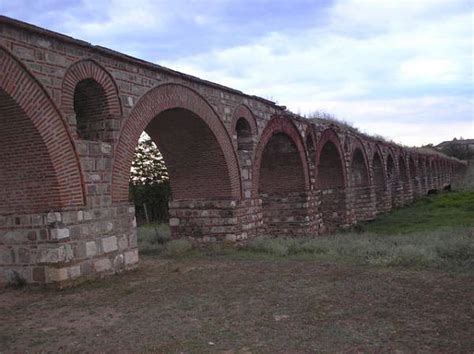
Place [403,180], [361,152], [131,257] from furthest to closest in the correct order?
[403,180] < [361,152] < [131,257]

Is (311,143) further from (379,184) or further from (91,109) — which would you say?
(379,184)

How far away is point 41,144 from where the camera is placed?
22.1 ft

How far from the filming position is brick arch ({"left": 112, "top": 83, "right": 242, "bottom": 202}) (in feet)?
26.3

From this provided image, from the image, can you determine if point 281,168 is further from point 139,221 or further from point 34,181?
point 139,221

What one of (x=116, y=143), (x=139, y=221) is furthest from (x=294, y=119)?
(x=139, y=221)

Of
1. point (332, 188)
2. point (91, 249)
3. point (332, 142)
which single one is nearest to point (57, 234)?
point (91, 249)

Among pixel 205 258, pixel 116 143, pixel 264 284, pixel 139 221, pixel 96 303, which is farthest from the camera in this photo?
pixel 139 221

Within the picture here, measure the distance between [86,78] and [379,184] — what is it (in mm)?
20374

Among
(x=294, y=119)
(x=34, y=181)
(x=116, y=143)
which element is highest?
(x=294, y=119)

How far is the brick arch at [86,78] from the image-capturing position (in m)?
7.02

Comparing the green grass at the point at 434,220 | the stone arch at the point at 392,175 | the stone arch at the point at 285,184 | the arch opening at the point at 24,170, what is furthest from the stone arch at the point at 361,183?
the arch opening at the point at 24,170

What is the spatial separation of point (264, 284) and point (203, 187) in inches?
196

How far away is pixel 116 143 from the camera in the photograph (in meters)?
7.88

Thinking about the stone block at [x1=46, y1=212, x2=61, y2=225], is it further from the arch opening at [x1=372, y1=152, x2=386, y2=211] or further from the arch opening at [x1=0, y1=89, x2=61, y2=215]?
the arch opening at [x1=372, y1=152, x2=386, y2=211]
